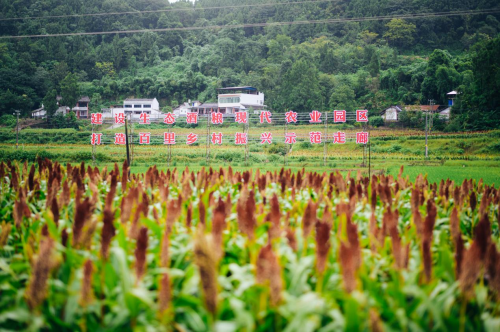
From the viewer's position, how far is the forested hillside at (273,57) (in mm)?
35938

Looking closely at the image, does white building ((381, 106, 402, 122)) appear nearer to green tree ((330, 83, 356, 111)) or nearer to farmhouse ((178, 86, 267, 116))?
green tree ((330, 83, 356, 111))

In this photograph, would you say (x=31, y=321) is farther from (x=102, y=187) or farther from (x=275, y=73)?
(x=275, y=73)

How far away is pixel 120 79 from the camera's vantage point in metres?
51.2

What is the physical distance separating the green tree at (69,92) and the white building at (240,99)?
1402cm

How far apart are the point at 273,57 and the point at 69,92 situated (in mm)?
25069

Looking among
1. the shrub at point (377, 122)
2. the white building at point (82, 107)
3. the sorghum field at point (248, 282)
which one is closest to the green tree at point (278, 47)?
the white building at point (82, 107)

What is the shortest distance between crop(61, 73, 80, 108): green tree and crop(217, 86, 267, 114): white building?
14019 millimetres

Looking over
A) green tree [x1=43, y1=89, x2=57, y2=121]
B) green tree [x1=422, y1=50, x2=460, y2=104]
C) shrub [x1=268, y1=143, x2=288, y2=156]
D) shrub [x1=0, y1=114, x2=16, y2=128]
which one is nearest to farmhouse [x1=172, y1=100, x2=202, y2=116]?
green tree [x1=43, y1=89, x2=57, y2=121]

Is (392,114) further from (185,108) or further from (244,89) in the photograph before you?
(185,108)

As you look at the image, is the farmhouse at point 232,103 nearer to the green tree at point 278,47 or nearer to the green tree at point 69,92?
the green tree at point 69,92

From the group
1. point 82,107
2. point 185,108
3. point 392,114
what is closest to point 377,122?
point 392,114

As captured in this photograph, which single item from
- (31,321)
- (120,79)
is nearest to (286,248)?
(31,321)

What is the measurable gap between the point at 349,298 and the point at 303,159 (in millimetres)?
15047

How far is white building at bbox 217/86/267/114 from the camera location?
4167 centimetres
